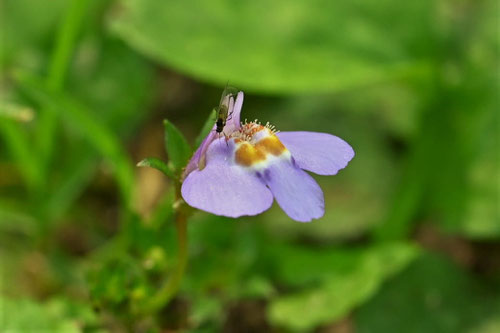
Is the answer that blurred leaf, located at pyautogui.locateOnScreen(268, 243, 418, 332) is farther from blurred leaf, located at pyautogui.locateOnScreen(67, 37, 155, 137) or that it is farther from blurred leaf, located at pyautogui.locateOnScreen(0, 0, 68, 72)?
blurred leaf, located at pyautogui.locateOnScreen(0, 0, 68, 72)

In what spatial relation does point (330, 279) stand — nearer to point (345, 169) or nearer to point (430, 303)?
point (430, 303)

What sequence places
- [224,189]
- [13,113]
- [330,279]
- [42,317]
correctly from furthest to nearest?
1. [330,279]
2. [13,113]
3. [42,317]
4. [224,189]

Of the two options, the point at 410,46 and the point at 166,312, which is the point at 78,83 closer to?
the point at 166,312

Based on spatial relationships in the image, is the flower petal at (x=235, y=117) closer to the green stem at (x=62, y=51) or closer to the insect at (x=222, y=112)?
the insect at (x=222, y=112)

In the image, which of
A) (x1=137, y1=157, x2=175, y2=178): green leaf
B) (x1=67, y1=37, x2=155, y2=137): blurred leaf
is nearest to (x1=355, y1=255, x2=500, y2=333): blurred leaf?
(x1=137, y1=157, x2=175, y2=178): green leaf

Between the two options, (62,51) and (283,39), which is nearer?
(62,51)

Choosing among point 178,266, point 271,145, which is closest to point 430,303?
point 178,266

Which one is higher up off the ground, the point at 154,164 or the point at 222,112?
the point at 222,112

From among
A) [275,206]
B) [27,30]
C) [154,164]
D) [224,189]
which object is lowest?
[224,189]

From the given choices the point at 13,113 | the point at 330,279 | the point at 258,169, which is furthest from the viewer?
the point at 330,279
